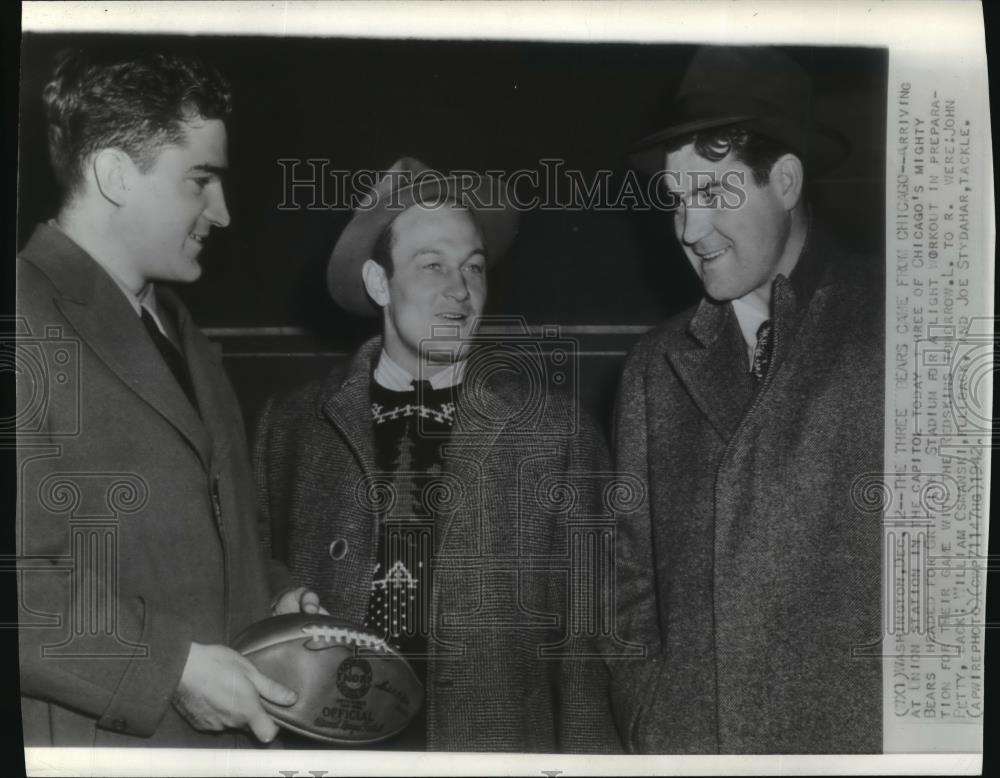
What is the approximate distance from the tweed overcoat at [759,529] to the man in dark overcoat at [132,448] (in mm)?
756

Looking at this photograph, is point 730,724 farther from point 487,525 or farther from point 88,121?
point 88,121

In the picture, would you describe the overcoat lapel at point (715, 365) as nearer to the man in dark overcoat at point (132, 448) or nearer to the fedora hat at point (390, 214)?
the fedora hat at point (390, 214)

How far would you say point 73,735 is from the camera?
239cm

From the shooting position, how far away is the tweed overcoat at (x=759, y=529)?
2.37 meters

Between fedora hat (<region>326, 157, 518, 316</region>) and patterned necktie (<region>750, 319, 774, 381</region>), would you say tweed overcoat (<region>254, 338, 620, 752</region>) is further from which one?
Result: patterned necktie (<region>750, 319, 774, 381</region>)

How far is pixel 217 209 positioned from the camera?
7.97 feet

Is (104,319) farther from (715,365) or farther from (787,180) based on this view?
(787,180)

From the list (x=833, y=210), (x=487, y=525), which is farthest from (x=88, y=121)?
(x=833, y=210)

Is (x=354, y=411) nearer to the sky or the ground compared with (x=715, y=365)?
nearer to the ground

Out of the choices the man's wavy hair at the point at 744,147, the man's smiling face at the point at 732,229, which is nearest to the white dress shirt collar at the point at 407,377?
the man's smiling face at the point at 732,229

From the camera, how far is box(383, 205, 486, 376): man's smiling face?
2418mm

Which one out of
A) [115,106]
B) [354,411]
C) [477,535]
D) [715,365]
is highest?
[115,106]

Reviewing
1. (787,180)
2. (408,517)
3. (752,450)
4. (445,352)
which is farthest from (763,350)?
(408,517)

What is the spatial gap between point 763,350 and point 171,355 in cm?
125
